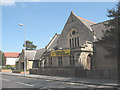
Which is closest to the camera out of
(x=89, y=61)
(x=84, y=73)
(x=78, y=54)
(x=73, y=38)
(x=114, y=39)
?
(x=114, y=39)

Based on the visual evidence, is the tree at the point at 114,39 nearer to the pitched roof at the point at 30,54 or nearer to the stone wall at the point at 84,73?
the stone wall at the point at 84,73

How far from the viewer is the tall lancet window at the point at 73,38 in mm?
28803

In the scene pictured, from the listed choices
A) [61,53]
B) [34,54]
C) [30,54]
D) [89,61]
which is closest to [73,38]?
[61,53]

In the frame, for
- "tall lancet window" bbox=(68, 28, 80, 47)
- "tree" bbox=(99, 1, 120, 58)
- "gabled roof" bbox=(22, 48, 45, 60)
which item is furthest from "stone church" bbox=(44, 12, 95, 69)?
"gabled roof" bbox=(22, 48, 45, 60)

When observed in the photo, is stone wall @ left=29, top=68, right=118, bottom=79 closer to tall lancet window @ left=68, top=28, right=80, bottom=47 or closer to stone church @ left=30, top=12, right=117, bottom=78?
stone church @ left=30, top=12, right=117, bottom=78

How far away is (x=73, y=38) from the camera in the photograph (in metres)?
29.4

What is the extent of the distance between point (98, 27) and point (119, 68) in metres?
13.3

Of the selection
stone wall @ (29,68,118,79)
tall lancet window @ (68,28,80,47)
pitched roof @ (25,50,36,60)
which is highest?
tall lancet window @ (68,28,80,47)

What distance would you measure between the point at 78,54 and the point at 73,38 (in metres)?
5.77

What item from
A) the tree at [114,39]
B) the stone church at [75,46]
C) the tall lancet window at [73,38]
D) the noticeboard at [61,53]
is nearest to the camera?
the tree at [114,39]

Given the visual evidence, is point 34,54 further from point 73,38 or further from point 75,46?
point 75,46

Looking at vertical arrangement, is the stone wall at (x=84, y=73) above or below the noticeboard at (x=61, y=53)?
below

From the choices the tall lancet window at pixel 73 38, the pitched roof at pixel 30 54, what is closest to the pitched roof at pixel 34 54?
the pitched roof at pixel 30 54

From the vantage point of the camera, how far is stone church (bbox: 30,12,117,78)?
21.9 m
